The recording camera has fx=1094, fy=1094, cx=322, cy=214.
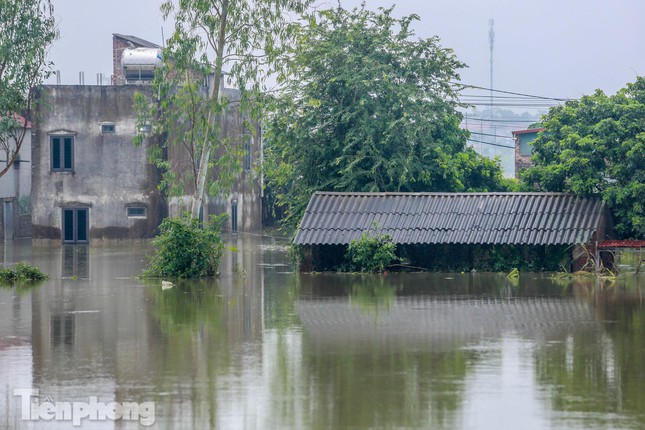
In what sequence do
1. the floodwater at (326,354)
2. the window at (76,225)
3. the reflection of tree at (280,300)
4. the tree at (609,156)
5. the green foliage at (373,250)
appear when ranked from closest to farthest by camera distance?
the floodwater at (326,354)
the reflection of tree at (280,300)
the green foliage at (373,250)
the tree at (609,156)
the window at (76,225)

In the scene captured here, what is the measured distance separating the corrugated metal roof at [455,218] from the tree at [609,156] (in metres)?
0.58

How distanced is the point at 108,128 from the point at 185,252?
18.0 m

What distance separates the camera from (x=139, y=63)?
43.7 m

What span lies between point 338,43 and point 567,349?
1892 centimetres

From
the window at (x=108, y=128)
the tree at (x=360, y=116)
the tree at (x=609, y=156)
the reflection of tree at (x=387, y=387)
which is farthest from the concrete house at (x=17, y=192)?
the reflection of tree at (x=387, y=387)

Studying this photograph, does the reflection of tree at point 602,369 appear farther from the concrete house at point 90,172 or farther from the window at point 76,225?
the window at point 76,225

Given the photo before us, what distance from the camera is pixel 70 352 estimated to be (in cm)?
1543

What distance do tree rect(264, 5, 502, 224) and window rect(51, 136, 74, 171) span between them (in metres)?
13.0

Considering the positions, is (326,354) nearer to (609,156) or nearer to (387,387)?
(387,387)

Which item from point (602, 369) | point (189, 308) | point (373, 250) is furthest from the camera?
point (373, 250)

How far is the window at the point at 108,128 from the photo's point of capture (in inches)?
1708

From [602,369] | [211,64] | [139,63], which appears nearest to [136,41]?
→ [139,63]

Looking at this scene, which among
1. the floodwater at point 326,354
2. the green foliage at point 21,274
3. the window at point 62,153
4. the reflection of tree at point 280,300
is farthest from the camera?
the window at point 62,153

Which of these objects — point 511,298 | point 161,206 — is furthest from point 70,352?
point 161,206
